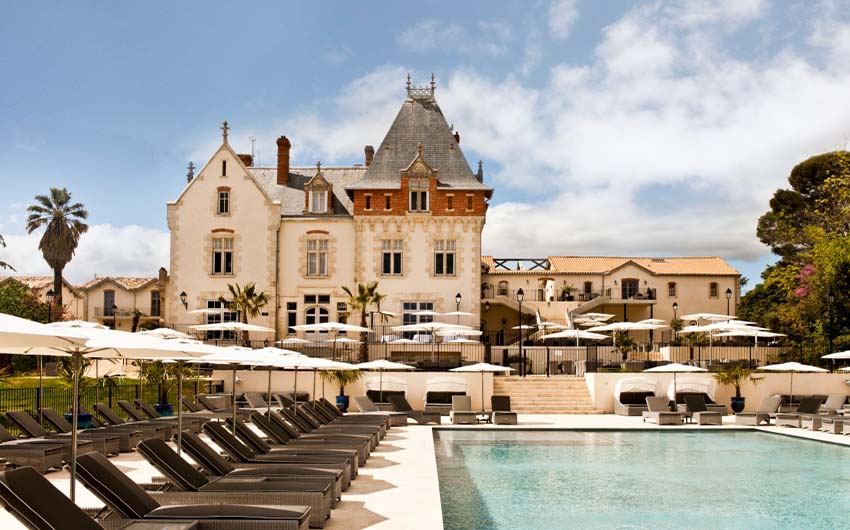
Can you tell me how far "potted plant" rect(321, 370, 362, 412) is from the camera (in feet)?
90.8

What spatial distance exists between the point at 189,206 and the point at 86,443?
30269 mm

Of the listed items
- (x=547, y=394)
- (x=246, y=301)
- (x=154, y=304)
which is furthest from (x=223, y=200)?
(x=154, y=304)

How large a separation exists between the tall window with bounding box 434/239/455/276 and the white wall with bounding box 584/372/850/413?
1426 cm

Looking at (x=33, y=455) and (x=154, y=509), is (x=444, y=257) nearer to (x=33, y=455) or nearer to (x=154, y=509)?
(x=33, y=455)

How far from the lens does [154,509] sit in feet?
26.1

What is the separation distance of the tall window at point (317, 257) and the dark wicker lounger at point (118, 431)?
26.8 m

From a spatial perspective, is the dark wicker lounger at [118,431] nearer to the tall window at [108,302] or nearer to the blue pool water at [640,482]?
the blue pool water at [640,482]

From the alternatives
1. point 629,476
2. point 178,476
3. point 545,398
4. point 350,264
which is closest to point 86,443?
point 178,476

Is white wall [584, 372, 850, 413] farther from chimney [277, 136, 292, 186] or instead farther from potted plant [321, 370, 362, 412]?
chimney [277, 136, 292, 186]

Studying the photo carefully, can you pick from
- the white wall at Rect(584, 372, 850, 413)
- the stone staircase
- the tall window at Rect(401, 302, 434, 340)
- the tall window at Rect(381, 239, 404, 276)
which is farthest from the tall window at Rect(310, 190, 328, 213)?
the white wall at Rect(584, 372, 850, 413)

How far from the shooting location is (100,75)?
19.0 metres

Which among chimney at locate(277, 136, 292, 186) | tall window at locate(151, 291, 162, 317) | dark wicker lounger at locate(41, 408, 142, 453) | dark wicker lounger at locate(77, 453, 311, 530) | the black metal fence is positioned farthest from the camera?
tall window at locate(151, 291, 162, 317)

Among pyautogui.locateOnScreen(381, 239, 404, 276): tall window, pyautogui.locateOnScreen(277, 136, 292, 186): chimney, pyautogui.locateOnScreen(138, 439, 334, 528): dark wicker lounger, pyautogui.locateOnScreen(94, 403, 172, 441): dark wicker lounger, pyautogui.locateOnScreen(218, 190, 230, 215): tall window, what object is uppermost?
pyautogui.locateOnScreen(277, 136, 292, 186): chimney

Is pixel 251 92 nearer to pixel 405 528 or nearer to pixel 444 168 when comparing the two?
pixel 405 528
